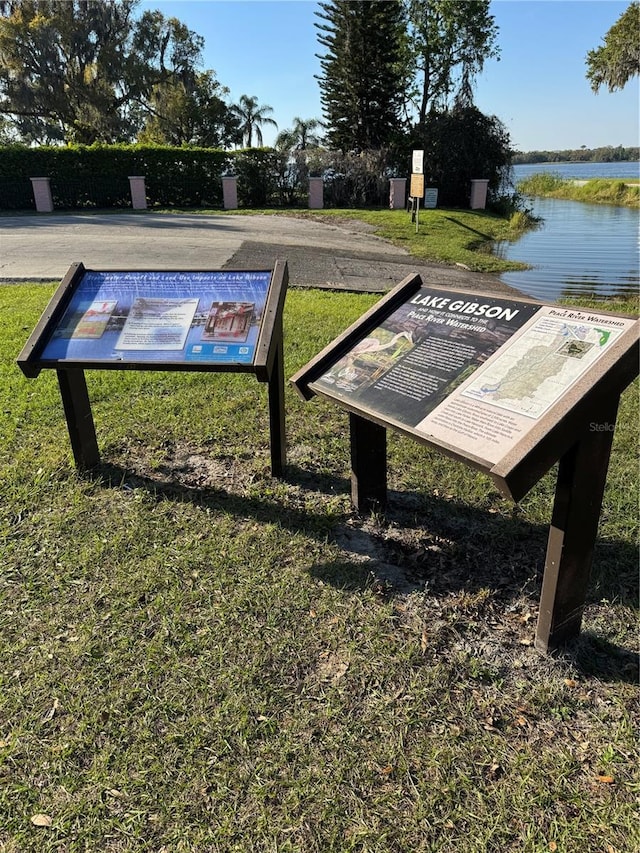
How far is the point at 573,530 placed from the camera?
7.54 feet

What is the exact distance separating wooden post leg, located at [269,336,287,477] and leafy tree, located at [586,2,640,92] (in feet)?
115

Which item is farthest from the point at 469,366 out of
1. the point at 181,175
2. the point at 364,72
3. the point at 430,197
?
the point at 364,72

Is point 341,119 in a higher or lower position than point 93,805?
higher

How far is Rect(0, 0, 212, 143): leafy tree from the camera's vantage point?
31344 millimetres

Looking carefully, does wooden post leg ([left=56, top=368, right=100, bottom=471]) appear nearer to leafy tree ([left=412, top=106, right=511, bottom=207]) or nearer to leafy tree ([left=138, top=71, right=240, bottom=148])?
leafy tree ([left=412, top=106, right=511, bottom=207])

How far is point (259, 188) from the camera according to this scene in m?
23.8

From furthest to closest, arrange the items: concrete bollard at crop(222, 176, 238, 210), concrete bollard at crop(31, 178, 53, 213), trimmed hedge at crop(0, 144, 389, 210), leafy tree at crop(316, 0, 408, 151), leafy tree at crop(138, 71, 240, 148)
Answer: leafy tree at crop(138, 71, 240, 148) < leafy tree at crop(316, 0, 408, 151) < concrete bollard at crop(222, 176, 238, 210) < trimmed hedge at crop(0, 144, 389, 210) < concrete bollard at crop(31, 178, 53, 213)

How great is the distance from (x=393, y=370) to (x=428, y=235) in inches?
544

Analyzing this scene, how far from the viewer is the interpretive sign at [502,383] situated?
6.80 ft

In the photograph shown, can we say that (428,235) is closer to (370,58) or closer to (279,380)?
(279,380)

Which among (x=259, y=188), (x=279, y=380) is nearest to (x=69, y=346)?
(x=279, y=380)

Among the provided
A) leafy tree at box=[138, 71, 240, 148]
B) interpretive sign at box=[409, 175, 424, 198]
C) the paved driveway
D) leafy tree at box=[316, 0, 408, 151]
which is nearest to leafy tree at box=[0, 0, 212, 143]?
leafy tree at box=[138, 71, 240, 148]

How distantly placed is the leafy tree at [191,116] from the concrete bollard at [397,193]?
18.5 metres

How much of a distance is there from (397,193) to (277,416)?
21487 mm
